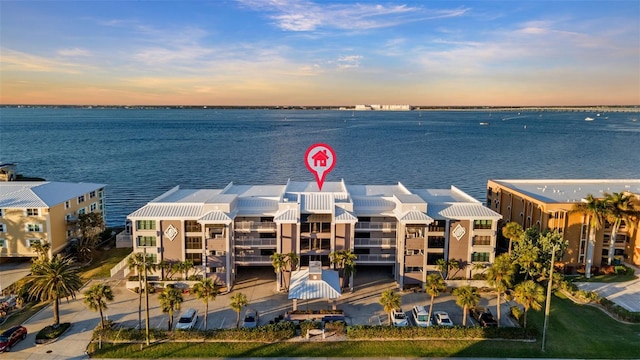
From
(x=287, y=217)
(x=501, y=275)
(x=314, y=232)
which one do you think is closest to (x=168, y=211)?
(x=287, y=217)

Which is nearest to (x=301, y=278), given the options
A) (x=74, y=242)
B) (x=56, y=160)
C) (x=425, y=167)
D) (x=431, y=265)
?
(x=431, y=265)

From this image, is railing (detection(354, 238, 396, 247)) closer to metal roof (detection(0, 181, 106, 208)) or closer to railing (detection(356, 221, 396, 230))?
railing (detection(356, 221, 396, 230))

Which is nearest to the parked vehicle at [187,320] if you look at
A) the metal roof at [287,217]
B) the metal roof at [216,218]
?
the metal roof at [216,218]

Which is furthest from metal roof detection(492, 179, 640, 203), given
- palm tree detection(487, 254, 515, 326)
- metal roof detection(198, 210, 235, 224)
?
metal roof detection(198, 210, 235, 224)

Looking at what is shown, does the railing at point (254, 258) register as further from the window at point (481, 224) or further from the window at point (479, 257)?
the window at point (481, 224)

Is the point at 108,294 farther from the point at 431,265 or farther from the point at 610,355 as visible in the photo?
the point at 610,355

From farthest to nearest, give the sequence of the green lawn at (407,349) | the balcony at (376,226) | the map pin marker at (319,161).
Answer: the map pin marker at (319,161) < the balcony at (376,226) < the green lawn at (407,349)
